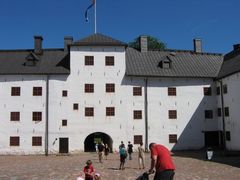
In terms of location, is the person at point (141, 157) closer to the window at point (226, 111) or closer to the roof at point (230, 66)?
the window at point (226, 111)

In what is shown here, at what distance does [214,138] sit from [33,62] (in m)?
22.3

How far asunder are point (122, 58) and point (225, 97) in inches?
477

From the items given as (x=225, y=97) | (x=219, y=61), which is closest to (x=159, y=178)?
(x=225, y=97)

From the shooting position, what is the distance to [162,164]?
764 cm

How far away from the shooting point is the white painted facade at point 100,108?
31266 mm

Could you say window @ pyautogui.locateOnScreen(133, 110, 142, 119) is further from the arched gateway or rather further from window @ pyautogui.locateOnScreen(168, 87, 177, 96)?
window @ pyautogui.locateOnScreen(168, 87, 177, 96)

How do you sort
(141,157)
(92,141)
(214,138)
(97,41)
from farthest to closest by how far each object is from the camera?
(92,141) → (214,138) → (97,41) → (141,157)

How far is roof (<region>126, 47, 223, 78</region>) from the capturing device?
33.5m

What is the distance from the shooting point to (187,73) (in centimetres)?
3406

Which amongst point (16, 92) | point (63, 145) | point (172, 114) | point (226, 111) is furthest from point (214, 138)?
point (16, 92)

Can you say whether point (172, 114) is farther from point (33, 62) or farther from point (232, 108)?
point (33, 62)

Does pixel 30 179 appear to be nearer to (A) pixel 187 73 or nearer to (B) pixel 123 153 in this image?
(B) pixel 123 153

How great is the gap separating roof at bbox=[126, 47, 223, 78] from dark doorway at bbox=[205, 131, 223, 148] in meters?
6.56

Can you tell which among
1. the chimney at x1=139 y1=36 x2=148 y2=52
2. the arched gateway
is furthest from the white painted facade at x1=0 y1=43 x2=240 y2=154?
the chimney at x1=139 y1=36 x2=148 y2=52
